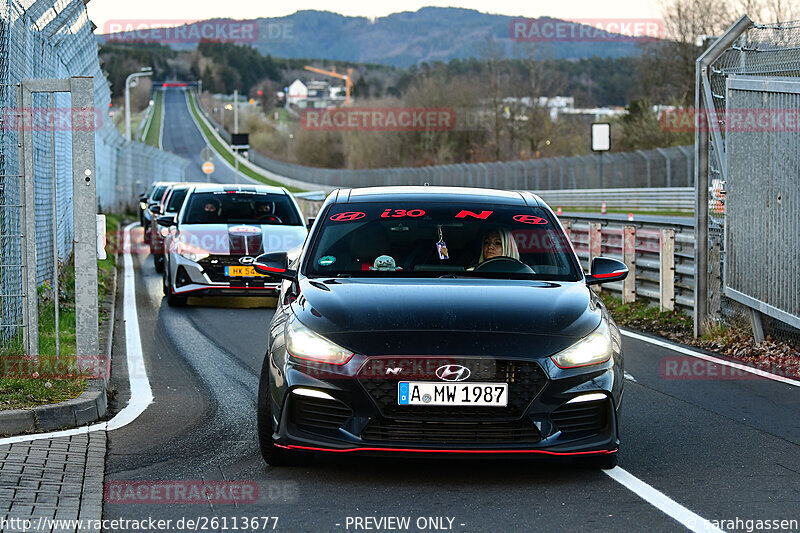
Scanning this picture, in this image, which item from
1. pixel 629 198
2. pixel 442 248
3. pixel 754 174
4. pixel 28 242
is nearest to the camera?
pixel 442 248

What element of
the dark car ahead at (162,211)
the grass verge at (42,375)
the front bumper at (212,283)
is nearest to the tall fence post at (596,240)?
the front bumper at (212,283)

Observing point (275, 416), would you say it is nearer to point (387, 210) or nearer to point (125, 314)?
point (387, 210)

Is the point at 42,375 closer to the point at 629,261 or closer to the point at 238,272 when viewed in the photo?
the point at 238,272

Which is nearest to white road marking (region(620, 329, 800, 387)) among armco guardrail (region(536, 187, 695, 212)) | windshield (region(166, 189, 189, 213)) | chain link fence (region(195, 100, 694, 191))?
windshield (region(166, 189, 189, 213))

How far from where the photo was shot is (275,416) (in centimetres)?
597

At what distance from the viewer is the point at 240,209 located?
16.6 meters

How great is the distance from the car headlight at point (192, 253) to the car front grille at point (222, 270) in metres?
0.06

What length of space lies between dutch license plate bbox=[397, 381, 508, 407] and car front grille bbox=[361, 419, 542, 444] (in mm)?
106

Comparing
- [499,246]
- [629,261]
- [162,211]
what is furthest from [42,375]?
[162,211]

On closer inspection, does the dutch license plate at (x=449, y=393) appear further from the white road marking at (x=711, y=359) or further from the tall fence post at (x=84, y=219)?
the white road marking at (x=711, y=359)

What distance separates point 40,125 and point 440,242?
7879 millimetres

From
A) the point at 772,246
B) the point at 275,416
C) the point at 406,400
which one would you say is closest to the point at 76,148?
the point at 275,416

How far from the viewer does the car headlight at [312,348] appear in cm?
570

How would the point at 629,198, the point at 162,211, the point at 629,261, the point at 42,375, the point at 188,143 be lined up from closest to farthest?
the point at 42,375 < the point at 629,261 < the point at 162,211 < the point at 629,198 < the point at 188,143
